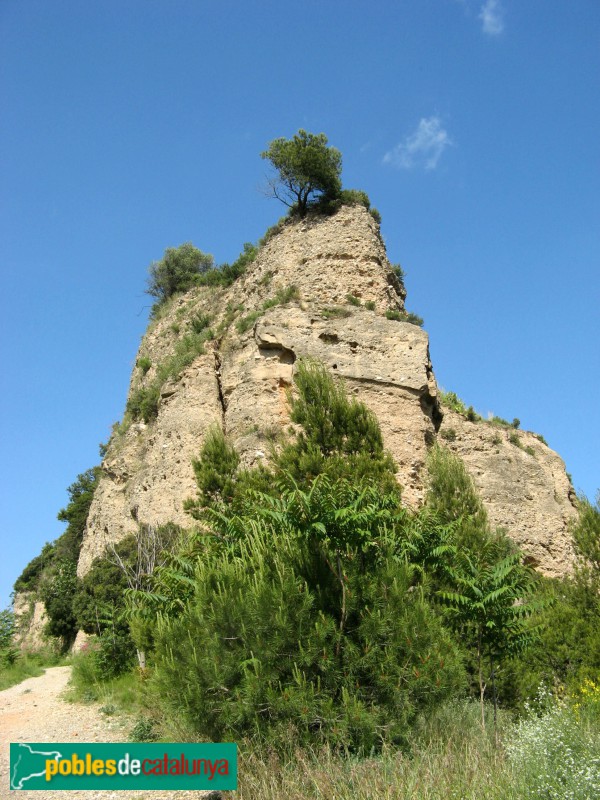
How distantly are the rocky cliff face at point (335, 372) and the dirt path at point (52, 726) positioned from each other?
545cm

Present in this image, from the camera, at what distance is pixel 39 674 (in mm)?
19234

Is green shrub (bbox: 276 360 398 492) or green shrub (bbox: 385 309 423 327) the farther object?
green shrub (bbox: 385 309 423 327)

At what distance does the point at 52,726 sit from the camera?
11.2 metres

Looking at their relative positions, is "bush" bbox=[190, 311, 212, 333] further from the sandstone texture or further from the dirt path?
the dirt path

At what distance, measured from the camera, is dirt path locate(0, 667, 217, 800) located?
7.59 m

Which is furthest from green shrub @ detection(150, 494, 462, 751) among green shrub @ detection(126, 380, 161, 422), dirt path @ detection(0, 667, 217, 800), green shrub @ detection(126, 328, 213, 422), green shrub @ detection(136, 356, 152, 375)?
green shrub @ detection(136, 356, 152, 375)

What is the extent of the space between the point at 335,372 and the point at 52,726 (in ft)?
33.3

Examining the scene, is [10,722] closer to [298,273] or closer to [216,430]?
[216,430]

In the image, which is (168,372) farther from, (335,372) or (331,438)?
(331,438)

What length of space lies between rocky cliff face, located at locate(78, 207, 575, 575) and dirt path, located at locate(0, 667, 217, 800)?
5.45 meters

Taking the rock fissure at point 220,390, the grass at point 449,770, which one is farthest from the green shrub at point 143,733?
the rock fissure at point 220,390

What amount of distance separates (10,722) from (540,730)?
10.0 meters

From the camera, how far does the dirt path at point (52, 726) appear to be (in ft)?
24.9

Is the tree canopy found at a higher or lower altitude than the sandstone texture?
higher
